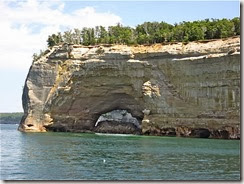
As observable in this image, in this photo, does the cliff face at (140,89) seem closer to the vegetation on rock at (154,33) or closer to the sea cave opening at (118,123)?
the sea cave opening at (118,123)

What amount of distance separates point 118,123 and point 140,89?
1428cm

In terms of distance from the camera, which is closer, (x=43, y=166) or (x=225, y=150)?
(x=43, y=166)

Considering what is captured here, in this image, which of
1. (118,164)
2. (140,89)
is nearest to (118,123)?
(140,89)

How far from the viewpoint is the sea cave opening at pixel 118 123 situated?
2867 inches

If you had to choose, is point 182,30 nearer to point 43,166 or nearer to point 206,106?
point 206,106

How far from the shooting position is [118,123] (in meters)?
76.0

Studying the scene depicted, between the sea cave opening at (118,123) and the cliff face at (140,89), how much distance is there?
17 cm

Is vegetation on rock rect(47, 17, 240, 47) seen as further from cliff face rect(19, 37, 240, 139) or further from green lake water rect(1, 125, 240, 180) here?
green lake water rect(1, 125, 240, 180)

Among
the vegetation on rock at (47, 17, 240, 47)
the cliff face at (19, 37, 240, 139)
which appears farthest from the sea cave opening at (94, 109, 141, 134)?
the vegetation on rock at (47, 17, 240, 47)

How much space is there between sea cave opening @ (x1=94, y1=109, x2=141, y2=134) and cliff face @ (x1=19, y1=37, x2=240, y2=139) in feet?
0.55

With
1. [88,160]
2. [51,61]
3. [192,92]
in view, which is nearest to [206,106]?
[192,92]

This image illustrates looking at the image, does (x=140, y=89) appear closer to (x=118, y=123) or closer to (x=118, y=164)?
(x=118, y=123)

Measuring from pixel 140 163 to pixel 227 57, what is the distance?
94.1 ft

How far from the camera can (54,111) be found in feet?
224
